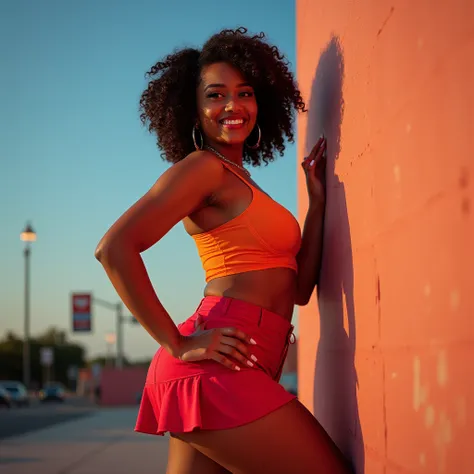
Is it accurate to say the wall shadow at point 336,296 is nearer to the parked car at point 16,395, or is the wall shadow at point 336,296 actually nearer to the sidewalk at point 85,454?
the sidewalk at point 85,454

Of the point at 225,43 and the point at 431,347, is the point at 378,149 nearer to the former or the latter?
the point at 431,347

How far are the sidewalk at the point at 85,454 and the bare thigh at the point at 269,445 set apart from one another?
14.4 feet

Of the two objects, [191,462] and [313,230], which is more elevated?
[313,230]

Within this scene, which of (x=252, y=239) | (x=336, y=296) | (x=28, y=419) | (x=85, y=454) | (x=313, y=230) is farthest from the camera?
(x=28, y=419)

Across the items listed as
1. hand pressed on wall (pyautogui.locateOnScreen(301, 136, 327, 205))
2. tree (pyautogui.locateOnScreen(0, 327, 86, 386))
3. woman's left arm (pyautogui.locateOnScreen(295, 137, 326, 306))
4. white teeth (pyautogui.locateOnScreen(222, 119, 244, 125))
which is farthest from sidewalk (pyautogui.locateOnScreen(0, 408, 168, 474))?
tree (pyautogui.locateOnScreen(0, 327, 86, 386))

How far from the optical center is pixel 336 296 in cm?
285

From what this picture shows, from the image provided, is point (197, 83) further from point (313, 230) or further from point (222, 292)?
point (222, 292)

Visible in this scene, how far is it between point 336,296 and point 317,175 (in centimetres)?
55

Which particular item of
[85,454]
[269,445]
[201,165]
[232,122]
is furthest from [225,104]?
[85,454]

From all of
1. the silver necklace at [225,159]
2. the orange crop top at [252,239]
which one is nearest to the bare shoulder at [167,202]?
the orange crop top at [252,239]

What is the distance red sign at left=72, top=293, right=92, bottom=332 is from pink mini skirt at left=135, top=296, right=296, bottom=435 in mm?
33448

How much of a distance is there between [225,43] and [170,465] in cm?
149

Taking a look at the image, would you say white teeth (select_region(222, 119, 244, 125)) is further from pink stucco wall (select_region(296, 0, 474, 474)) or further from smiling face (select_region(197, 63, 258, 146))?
pink stucco wall (select_region(296, 0, 474, 474))

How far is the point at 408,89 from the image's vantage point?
1.76 m
